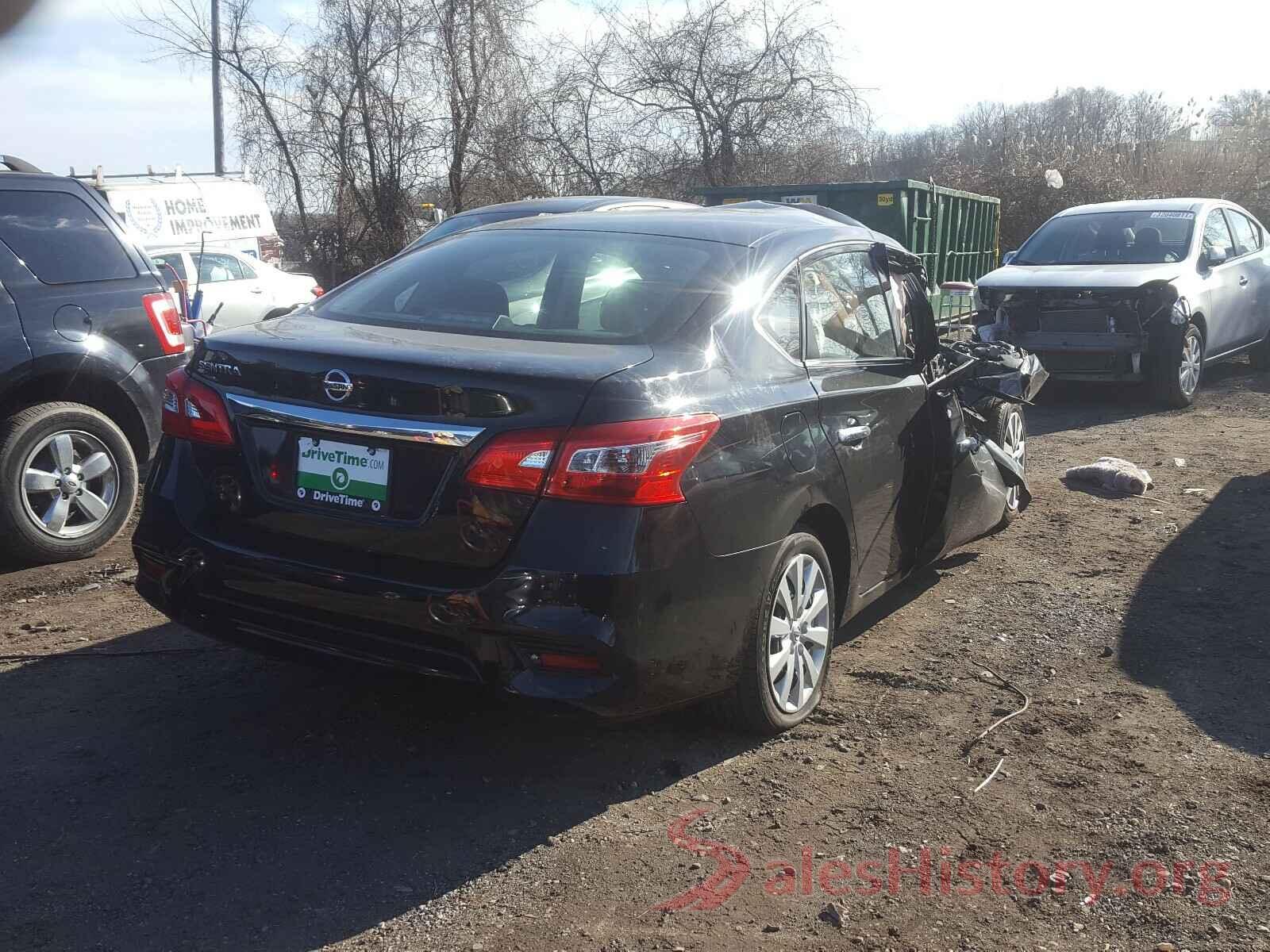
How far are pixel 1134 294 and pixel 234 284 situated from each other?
36.6 ft

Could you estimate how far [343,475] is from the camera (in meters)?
3.41

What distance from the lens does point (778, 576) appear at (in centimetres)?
377

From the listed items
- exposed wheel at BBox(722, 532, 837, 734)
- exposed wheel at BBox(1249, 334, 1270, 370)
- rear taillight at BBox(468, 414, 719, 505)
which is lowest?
exposed wheel at BBox(722, 532, 837, 734)

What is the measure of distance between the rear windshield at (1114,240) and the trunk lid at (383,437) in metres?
8.81

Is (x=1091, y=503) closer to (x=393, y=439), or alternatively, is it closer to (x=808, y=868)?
(x=808, y=868)

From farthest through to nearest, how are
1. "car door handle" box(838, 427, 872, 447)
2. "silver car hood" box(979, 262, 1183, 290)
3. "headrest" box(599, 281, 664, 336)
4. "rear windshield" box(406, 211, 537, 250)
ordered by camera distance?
1. "silver car hood" box(979, 262, 1183, 290)
2. "rear windshield" box(406, 211, 537, 250)
3. "car door handle" box(838, 427, 872, 447)
4. "headrest" box(599, 281, 664, 336)

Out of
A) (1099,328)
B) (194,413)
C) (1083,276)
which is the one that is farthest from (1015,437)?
(194,413)

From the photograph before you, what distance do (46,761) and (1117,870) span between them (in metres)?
3.04

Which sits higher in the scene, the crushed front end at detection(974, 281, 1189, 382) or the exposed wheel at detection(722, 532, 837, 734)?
the crushed front end at detection(974, 281, 1189, 382)

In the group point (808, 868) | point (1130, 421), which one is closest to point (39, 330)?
point (808, 868)

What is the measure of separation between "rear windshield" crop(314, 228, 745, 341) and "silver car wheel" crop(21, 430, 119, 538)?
7.72 ft

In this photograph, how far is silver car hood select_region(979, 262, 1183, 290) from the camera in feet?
33.9

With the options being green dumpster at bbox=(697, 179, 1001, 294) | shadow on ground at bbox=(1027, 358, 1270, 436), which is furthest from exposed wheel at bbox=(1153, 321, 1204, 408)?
green dumpster at bbox=(697, 179, 1001, 294)

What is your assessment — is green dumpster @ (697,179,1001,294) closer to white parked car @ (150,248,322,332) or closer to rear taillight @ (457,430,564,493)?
white parked car @ (150,248,322,332)
